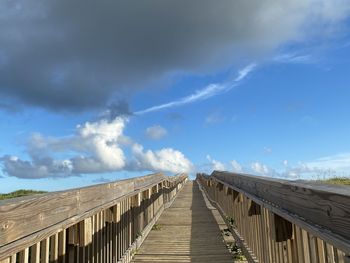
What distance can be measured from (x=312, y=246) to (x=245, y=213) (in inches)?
162

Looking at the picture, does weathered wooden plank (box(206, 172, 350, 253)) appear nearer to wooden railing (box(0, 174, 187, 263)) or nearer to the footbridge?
the footbridge

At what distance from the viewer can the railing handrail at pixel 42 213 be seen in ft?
7.44

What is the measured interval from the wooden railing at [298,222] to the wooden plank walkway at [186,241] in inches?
47.9

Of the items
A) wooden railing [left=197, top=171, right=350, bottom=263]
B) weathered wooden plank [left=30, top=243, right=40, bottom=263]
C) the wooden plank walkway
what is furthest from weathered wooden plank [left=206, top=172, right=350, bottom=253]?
the wooden plank walkway

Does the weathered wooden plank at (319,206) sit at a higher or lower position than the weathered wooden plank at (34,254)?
higher

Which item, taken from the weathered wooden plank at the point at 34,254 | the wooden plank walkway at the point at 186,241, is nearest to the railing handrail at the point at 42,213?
the weathered wooden plank at the point at 34,254

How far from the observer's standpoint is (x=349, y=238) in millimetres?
2057

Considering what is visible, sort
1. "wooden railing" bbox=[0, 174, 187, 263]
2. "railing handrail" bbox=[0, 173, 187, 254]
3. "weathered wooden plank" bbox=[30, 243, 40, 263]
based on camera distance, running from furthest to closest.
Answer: "weathered wooden plank" bbox=[30, 243, 40, 263]
"wooden railing" bbox=[0, 174, 187, 263]
"railing handrail" bbox=[0, 173, 187, 254]

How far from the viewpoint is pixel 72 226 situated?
13.1ft

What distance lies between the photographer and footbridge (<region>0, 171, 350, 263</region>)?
2350 millimetres

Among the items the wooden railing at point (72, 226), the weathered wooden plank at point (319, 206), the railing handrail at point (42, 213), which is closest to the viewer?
the weathered wooden plank at point (319, 206)

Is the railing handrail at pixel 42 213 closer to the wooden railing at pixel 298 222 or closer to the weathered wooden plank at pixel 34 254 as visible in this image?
the weathered wooden plank at pixel 34 254

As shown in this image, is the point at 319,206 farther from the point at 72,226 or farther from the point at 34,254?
the point at 72,226

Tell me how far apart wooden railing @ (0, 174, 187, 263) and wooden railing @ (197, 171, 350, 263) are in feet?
5.80
